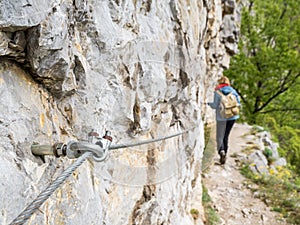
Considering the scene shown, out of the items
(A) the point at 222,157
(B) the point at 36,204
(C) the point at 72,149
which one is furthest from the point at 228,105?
(B) the point at 36,204

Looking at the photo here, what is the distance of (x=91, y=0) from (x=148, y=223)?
6.08ft

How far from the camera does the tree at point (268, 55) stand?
11.5 metres

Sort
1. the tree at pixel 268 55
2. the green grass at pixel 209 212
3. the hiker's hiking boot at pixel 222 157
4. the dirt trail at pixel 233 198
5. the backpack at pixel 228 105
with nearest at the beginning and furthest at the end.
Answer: the green grass at pixel 209 212 < the dirt trail at pixel 233 198 < the backpack at pixel 228 105 < the hiker's hiking boot at pixel 222 157 < the tree at pixel 268 55

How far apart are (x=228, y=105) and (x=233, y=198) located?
1.87 m

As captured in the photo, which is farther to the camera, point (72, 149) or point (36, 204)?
point (72, 149)

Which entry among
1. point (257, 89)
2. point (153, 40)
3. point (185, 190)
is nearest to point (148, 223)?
point (185, 190)

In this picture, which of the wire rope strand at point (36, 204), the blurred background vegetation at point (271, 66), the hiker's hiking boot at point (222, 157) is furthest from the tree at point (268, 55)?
the wire rope strand at point (36, 204)

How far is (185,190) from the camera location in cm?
349

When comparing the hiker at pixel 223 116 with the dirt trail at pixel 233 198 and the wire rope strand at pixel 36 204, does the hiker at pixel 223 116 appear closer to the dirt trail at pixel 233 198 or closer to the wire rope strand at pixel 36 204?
the dirt trail at pixel 233 198

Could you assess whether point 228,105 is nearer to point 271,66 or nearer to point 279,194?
point 279,194

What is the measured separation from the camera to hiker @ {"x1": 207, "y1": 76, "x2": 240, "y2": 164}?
505cm

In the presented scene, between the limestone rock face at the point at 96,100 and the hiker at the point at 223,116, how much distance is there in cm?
195

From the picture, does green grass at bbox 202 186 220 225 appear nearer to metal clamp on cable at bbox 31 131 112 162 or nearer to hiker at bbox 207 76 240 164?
hiker at bbox 207 76 240 164

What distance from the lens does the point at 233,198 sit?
5473 millimetres
